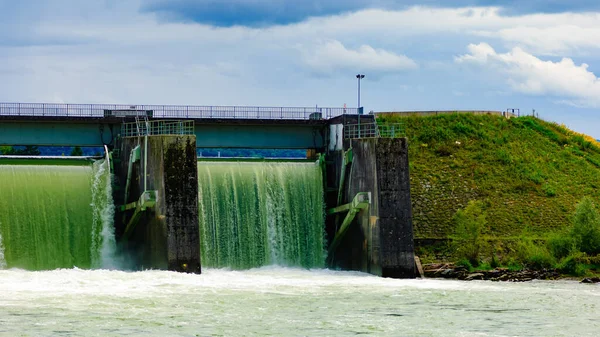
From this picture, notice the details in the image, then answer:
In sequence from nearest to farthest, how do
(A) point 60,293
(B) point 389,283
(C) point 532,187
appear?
(A) point 60,293, (B) point 389,283, (C) point 532,187

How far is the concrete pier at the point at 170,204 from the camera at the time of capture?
45.8 metres

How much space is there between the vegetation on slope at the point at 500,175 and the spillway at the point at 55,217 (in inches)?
594

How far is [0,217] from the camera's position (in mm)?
48062

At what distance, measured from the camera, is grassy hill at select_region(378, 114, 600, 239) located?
2227 inches

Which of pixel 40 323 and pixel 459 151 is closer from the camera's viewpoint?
pixel 40 323

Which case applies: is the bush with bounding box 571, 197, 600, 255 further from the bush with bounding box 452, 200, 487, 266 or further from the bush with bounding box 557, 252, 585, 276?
the bush with bounding box 452, 200, 487, 266

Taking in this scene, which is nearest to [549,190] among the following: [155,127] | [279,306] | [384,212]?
[384,212]

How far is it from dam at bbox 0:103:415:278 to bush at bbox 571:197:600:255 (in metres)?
8.64

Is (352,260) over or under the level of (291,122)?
under

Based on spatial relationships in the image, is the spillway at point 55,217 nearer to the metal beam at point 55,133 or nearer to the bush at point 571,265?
the metal beam at point 55,133

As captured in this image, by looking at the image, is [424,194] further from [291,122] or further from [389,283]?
[389,283]

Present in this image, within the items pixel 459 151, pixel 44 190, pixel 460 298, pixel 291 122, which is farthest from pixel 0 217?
pixel 459 151

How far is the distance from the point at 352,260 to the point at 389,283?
5.98 metres

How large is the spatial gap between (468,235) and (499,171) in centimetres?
950
